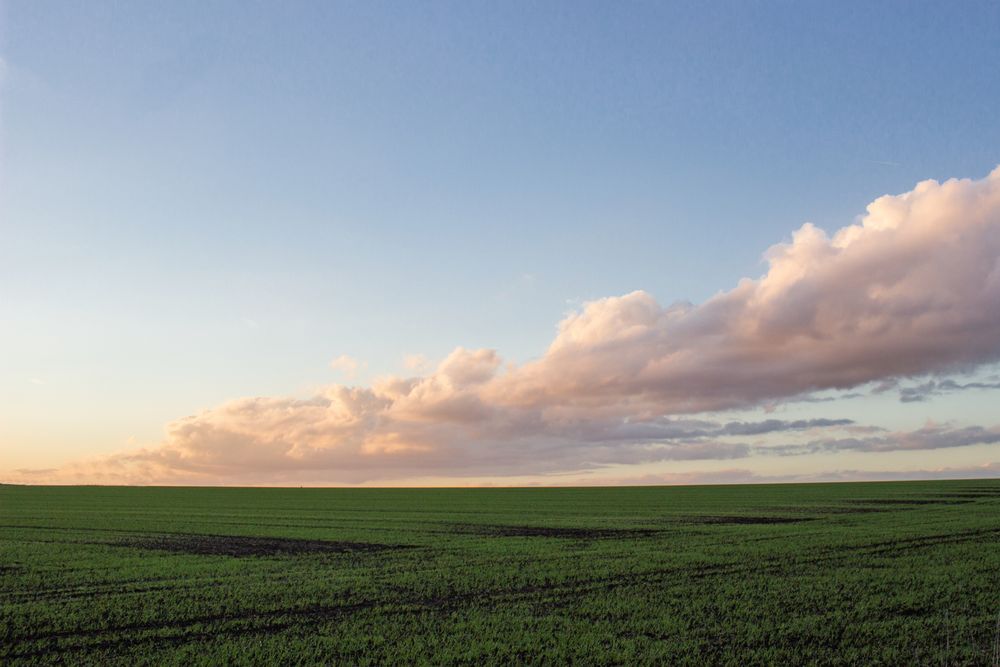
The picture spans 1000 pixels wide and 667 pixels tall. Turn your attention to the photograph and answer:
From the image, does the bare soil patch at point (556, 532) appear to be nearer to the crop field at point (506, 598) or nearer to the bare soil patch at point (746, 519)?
the crop field at point (506, 598)

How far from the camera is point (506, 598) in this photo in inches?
806

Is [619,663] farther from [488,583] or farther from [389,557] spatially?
[389,557]

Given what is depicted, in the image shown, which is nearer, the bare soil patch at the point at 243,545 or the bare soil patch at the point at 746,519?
the bare soil patch at the point at 243,545

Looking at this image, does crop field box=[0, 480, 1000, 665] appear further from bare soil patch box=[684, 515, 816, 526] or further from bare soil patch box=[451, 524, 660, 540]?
bare soil patch box=[684, 515, 816, 526]

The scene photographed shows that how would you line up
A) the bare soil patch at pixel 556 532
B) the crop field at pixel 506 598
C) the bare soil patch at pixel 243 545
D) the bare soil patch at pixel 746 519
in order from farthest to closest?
the bare soil patch at pixel 746 519 → the bare soil patch at pixel 556 532 → the bare soil patch at pixel 243 545 → the crop field at pixel 506 598

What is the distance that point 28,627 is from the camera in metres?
17.4

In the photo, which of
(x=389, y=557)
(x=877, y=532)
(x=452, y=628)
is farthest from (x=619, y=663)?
(x=877, y=532)

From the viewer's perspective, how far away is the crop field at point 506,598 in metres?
15.1

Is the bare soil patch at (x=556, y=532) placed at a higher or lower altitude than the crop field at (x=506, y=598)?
lower

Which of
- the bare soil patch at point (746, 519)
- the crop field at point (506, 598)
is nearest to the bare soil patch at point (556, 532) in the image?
the crop field at point (506, 598)

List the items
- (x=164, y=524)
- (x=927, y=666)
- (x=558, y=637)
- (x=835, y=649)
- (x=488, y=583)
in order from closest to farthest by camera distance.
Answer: (x=927, y=666) < (x=835, y=649) < (x=558, y=637) < (x=488, y=583) < (x=164, y=524)

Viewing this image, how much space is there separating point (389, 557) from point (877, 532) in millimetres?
24758

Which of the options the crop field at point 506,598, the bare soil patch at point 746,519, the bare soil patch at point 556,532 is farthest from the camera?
the bare soil patch at point 746,519

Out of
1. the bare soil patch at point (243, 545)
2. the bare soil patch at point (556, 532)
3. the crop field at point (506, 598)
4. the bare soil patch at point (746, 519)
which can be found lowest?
the bare soil patch at point (746, 519)
